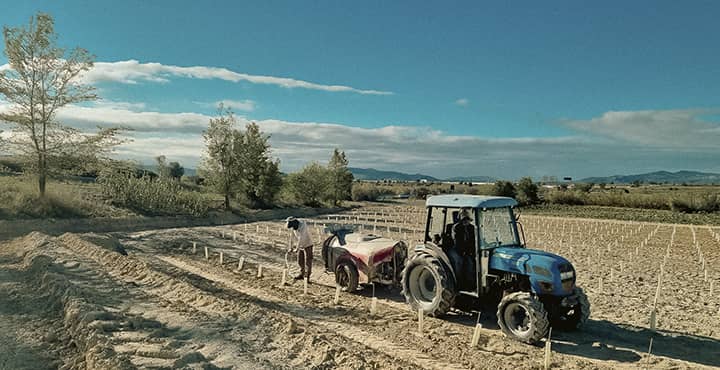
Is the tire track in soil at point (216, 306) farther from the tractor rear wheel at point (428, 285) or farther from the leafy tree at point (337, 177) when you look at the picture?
the leafy tree at point (337, 177)

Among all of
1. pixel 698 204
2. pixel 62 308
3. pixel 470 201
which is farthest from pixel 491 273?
pixel 698 204

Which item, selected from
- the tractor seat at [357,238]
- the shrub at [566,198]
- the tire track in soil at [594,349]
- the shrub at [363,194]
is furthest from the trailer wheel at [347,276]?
the shrub at [566,198]

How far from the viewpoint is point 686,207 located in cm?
5891

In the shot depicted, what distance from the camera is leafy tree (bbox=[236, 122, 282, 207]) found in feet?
126

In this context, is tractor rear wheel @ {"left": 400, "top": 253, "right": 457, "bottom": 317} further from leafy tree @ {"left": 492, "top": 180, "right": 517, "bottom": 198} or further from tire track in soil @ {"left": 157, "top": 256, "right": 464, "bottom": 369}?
leafy tree @ {"left": 492, "top": 180, "right": 517, "bottom": 198}

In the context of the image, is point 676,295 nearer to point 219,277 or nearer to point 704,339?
point 704,339

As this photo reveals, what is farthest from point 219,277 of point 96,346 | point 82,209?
point 82,209

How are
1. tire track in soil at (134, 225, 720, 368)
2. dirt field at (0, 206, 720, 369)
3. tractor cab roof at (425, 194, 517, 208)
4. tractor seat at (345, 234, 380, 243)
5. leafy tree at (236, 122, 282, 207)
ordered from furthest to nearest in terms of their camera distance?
leafy tree at (236, 122, 282, 207) → tractor seat at (345, 234, 380, 243) → tractor cab roof at (425, 194, 517, 208) → tire track in soil at (134, 225, 720, 368) → dirt field at (0, 206, 720, 369)

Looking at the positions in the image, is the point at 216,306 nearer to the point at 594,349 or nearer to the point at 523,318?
the point at 523,318

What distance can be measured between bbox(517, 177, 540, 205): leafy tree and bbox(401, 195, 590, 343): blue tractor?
6168 centimetres

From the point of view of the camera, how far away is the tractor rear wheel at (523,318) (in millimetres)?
7156

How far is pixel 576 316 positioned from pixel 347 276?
16.1 ft

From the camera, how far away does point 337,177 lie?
53438 mm

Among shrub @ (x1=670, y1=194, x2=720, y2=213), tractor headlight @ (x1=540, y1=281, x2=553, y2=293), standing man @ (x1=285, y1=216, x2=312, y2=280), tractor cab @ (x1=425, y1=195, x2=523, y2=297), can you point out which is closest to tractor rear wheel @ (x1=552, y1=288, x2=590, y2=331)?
tractor headlight @ (x1=540, y1=281, x2=553, y2=293)
